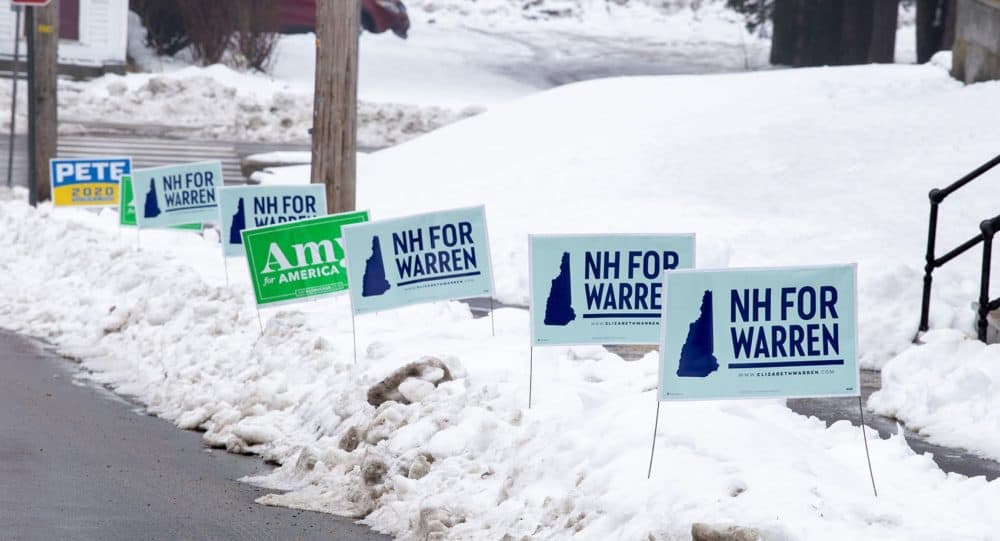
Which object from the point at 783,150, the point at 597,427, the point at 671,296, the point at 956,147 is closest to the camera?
the point at 671,296

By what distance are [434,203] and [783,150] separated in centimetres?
429

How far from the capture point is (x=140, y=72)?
38719mm

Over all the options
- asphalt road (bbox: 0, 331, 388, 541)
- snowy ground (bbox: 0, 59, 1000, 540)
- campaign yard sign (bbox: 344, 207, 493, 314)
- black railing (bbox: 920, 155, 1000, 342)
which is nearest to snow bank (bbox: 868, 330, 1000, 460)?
snowy ground (bbox: 0, 59, 1000, 540)

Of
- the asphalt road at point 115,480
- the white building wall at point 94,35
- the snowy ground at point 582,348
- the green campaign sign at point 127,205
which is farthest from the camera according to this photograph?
the white building wall at point 94,35

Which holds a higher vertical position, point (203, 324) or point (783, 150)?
point (783, 150)

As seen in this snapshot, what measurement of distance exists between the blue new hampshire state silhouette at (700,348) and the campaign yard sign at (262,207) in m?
6.23

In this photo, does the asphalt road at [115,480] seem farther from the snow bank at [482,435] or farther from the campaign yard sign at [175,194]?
the campaign yard sign at [175,194]

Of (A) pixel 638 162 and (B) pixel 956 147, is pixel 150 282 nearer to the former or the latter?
(A) pixel 638 162

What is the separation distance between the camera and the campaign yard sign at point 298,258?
1168cm

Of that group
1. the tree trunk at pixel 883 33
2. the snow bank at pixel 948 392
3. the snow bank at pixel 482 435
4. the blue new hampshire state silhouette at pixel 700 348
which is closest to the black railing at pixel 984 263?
the snow bank at pixel 948 392

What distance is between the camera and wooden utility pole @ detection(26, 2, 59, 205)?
66.3 ft

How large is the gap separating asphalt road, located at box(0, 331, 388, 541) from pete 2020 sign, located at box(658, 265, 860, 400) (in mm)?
1755

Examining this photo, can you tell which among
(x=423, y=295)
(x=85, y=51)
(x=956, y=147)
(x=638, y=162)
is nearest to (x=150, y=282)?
(x=423, y=295)

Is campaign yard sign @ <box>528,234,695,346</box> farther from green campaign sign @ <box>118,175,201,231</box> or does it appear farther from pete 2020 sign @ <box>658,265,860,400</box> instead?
green campaign sign @ <box>118,175,201,231</box>
